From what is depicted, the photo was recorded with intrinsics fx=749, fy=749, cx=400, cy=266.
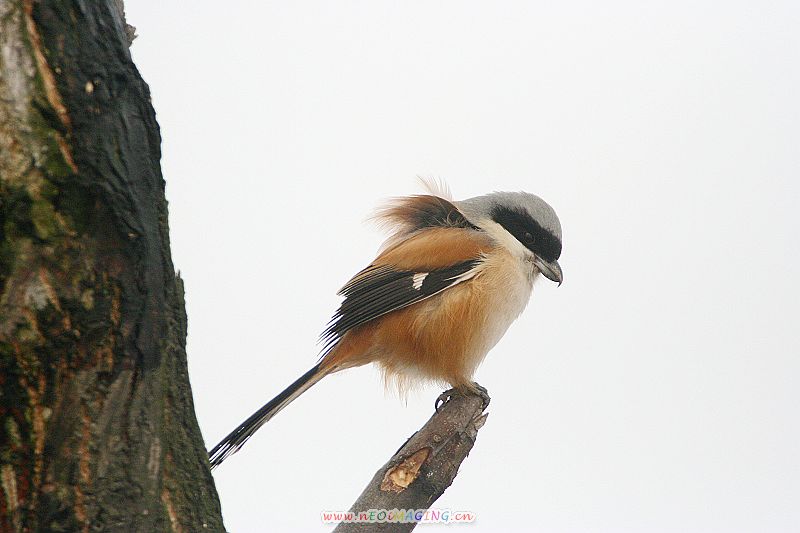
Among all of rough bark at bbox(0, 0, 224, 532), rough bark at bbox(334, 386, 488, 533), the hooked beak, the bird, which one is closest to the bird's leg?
the bird

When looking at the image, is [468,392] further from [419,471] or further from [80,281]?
[80,281]

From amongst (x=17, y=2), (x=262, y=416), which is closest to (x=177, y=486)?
(x=17, y=2)

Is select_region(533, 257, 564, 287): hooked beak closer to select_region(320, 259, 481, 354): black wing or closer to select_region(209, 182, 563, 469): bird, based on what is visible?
select_region(209, 182, 563, 469): bird

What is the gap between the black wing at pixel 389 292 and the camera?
10.1 feet

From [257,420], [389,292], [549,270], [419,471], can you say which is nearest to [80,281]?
[419,471]

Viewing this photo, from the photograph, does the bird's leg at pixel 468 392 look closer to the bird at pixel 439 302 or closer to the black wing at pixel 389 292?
the bird at pixel 439 302

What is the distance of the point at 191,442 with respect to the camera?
1.47 metres

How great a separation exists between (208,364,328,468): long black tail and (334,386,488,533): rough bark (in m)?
0.59

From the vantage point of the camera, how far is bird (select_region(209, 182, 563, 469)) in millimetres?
3051

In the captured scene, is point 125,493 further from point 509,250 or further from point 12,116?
point 509,250

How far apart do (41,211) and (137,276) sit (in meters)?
0.19

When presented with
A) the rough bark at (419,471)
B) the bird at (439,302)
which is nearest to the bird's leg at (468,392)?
the bird at (439,302)

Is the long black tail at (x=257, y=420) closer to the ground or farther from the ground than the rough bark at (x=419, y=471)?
farther from the ground

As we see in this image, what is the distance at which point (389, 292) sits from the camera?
3105mm
